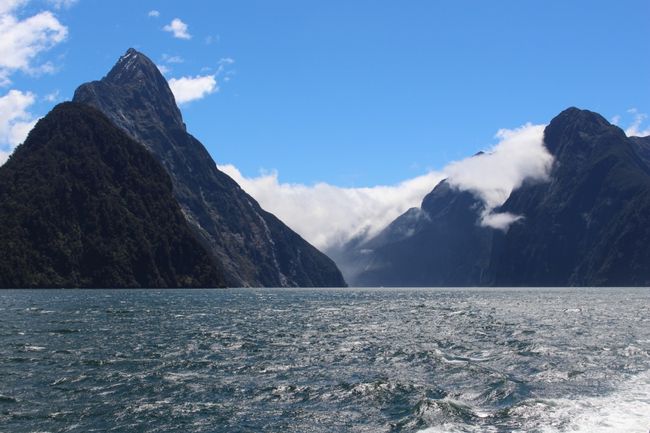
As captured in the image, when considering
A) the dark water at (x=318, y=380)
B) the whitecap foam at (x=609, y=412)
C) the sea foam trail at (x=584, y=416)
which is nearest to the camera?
the sea foam trail at (x=584, y=416)

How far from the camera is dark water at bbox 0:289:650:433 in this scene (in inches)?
1240

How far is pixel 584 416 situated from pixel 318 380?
651 inches

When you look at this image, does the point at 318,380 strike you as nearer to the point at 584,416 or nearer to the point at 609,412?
the point at 584,416

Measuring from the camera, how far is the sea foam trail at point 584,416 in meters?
30.6

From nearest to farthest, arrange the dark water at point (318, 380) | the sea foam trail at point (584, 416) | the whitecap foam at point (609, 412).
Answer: the sea foam trail at point (584, 416) < the whitecap foam at point (609, 412) < the dark water at point (318, 380)

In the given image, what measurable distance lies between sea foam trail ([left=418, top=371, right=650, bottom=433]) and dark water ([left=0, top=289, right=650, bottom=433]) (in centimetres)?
10

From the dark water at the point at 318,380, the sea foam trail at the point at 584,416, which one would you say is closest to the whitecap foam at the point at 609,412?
the sea foam trail at the point at 584,416

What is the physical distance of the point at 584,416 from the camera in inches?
1300

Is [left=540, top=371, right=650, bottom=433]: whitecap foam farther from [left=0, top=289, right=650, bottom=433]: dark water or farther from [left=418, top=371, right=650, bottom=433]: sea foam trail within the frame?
[left=0, top=289, right=650, bottom=433]: dark water

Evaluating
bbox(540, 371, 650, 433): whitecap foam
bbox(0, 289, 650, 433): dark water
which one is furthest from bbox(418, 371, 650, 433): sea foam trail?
bbox(0, 289, 650, 433): dark water

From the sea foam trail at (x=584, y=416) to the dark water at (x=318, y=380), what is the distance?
0.34 ft

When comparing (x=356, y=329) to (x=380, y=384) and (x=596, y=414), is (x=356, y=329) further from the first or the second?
(x=596, y=414)

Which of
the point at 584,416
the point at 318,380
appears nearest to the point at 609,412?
the point at 584,416

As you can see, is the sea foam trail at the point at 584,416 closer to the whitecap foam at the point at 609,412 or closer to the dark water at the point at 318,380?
the whitecap foam at the point at 609,412
